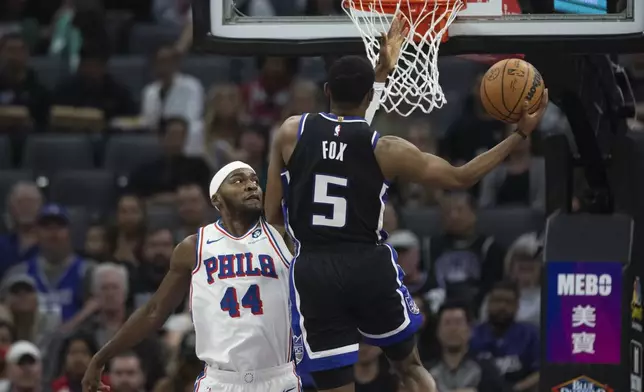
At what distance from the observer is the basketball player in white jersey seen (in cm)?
731

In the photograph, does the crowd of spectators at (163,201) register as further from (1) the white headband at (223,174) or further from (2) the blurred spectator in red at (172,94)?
(1) the white headband at (223,174)

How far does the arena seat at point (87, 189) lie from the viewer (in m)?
13.2

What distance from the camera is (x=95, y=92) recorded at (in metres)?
14.1

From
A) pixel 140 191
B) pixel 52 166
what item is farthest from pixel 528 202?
pixel 52 166

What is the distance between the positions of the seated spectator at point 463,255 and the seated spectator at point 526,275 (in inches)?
6.9

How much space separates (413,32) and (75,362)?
4.04 m

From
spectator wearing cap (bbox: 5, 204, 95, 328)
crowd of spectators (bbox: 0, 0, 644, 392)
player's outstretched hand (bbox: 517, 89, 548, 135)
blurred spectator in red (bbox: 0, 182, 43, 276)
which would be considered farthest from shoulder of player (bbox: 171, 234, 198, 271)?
blurred spectator in red (bbox: 0, 182, 43, 276)

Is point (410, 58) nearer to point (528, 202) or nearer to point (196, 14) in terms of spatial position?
point (196, 14)

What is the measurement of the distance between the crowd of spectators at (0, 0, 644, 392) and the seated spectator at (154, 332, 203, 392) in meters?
0.01

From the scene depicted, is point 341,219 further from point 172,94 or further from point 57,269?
point 172,94

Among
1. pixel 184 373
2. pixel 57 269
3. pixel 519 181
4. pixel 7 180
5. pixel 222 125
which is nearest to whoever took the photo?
pixel 184 373

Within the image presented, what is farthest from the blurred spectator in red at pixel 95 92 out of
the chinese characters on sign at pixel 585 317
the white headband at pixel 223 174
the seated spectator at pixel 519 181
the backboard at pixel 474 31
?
the white headband at pixel 223 174

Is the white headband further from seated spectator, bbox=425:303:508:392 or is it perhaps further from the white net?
seated spectator, bbox=425:303:508:392

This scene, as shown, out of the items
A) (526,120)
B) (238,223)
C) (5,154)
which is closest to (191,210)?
(5,154)
